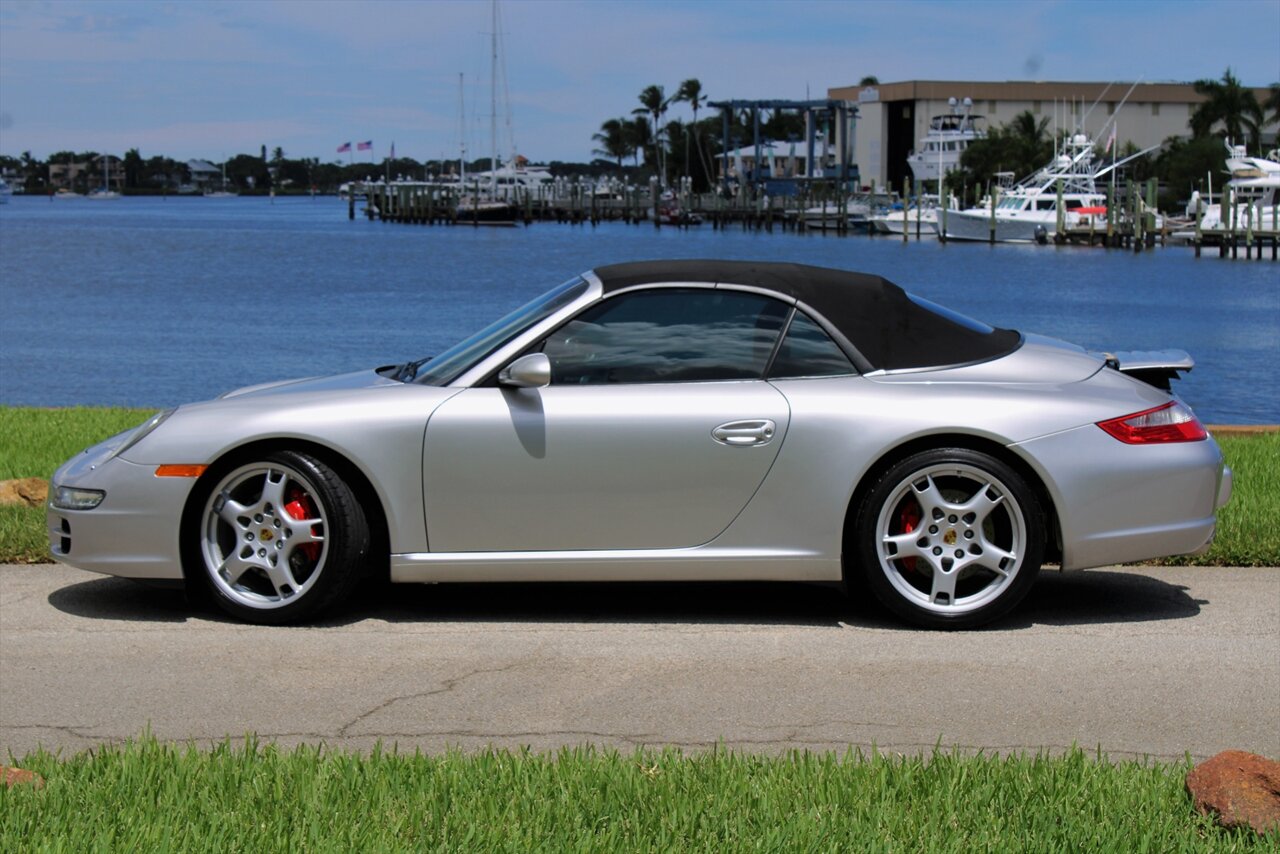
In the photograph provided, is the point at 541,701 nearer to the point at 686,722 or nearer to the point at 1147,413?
the point at 686,722

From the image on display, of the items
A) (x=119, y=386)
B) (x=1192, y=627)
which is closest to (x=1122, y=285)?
(x=119, y=386)

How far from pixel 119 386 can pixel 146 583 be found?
19.4 m

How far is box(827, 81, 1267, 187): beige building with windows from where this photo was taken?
431 ft

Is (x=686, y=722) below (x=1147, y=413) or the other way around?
below

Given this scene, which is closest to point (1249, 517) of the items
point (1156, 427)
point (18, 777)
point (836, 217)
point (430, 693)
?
point (1156, 427)

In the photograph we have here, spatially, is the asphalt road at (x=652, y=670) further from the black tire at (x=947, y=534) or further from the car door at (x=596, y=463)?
the car door at (x=596, y=463)

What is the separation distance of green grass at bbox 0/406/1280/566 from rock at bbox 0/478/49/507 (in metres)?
0.21

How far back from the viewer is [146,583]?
7.07 m

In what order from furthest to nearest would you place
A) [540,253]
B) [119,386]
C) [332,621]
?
[540,253], [119,386], [332,621]

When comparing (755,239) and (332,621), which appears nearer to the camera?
(332,621)

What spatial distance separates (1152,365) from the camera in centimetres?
695

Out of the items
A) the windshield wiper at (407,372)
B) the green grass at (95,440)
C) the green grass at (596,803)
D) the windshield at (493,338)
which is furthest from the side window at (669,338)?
the green grass at (95,440)

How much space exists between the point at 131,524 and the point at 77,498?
0.90 ft

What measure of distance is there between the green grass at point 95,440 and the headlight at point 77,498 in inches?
52.0
